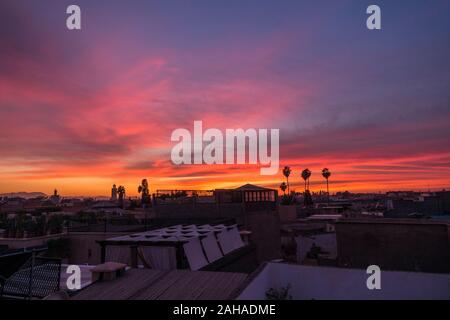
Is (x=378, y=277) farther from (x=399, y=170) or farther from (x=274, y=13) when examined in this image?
(x=399, y=170)

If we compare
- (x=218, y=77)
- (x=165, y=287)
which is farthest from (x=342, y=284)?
(x=218, y=77)

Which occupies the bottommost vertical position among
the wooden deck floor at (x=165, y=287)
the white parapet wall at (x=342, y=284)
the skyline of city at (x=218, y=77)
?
the wooden deck floor at (x=165, y=287)

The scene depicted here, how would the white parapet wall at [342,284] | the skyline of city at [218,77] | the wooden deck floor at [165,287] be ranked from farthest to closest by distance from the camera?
the skyline of city at [218,77]
the wooden deck floor at [165,287]
the white parapet wall at [342,284]

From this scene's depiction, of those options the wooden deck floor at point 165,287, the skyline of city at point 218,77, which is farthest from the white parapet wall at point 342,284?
the skyline of city at point 218,77

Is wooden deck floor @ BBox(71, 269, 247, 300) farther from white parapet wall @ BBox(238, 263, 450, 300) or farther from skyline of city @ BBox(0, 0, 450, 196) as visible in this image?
skyline of city @ BBox(0, 0, 450, 196)

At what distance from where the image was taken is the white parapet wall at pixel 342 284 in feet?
24.1

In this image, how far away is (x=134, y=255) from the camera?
13438mm

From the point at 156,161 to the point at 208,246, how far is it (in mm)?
17964

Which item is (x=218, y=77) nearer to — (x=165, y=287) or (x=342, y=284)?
(x=165, y=287)

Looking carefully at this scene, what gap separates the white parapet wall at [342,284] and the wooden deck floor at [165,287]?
924 millimetres

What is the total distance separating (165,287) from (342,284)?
4.80m

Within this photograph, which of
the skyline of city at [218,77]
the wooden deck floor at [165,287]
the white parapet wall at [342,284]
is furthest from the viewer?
the skyline of city at [218,77]

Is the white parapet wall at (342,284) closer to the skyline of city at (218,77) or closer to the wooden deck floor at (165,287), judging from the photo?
the wooden deck floor at (165,287)

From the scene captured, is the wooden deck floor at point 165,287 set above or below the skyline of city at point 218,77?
below
